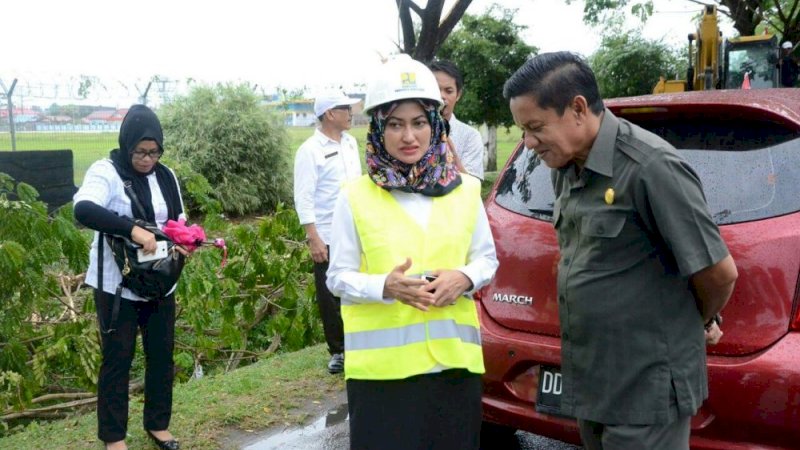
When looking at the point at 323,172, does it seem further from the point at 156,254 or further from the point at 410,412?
the point at 410,412

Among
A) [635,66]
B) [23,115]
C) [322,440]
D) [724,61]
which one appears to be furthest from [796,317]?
[635,66]

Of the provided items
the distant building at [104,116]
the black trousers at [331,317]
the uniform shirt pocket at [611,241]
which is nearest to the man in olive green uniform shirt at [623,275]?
the uniform shirt pocket at [611,241]

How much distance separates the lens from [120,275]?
3.83 metres

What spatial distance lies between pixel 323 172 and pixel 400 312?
2.70 m

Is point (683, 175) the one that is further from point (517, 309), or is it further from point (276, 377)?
point (276, 377)

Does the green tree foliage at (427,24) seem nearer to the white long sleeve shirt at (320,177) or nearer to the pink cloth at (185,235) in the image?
the white long sleeve shirt at (320,177)

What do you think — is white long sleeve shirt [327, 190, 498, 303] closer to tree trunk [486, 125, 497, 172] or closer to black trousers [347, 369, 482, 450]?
black trousers [347, 369, 482, 450]

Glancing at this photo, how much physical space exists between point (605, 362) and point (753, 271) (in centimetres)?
90

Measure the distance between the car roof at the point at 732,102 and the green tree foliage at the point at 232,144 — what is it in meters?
9.94

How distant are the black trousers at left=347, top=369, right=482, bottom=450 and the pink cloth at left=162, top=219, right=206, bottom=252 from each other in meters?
1.52

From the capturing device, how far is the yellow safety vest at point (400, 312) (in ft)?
8.57

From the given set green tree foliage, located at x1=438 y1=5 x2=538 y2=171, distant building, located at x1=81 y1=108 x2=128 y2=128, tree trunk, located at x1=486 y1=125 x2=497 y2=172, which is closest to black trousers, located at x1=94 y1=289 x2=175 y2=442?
distant building, located at x1=81 y1=108 x2=128 y2=128

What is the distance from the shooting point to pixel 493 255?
2818mm

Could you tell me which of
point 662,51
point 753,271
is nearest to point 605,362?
point 753,271
